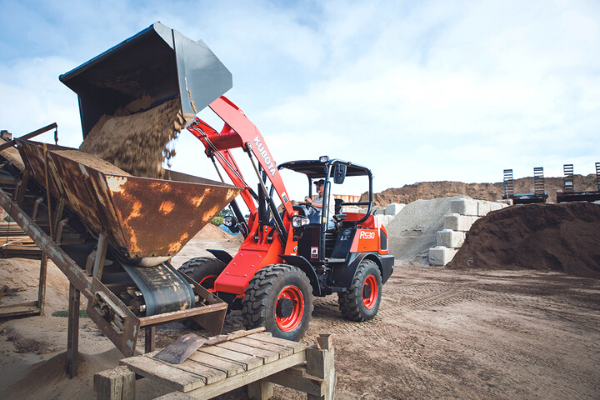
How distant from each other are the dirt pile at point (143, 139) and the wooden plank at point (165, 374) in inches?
61.2

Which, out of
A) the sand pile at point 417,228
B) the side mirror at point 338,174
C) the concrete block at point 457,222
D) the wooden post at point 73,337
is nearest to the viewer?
the wooden post at point 73,337

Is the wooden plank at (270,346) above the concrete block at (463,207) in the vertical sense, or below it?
below

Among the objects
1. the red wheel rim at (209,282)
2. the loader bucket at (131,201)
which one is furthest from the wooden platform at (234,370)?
the red wheel rim at (209,282)

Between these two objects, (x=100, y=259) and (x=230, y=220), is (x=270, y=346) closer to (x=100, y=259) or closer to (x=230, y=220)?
(x=100, y=259)

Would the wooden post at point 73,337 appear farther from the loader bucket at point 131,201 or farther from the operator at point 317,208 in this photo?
A: the operator at point 317,208

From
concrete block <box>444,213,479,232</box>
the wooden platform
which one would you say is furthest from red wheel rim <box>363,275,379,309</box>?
concrete block <box>444,213,479,232</box>

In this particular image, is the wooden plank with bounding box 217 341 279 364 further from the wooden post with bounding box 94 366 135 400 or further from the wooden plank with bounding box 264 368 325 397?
the wooden post with bounding box 94 366 135 400

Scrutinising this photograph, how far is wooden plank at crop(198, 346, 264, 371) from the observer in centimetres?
248

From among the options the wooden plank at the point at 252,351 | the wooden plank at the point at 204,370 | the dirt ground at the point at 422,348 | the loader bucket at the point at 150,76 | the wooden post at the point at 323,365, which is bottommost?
the dirt ground at the point at 422,348

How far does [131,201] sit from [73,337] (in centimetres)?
151

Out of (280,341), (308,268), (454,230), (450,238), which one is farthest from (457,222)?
(280,341)

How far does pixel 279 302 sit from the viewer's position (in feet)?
14.8

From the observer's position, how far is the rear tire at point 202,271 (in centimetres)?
516

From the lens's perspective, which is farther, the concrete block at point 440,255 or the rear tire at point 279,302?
the concrete block at point 440,255
